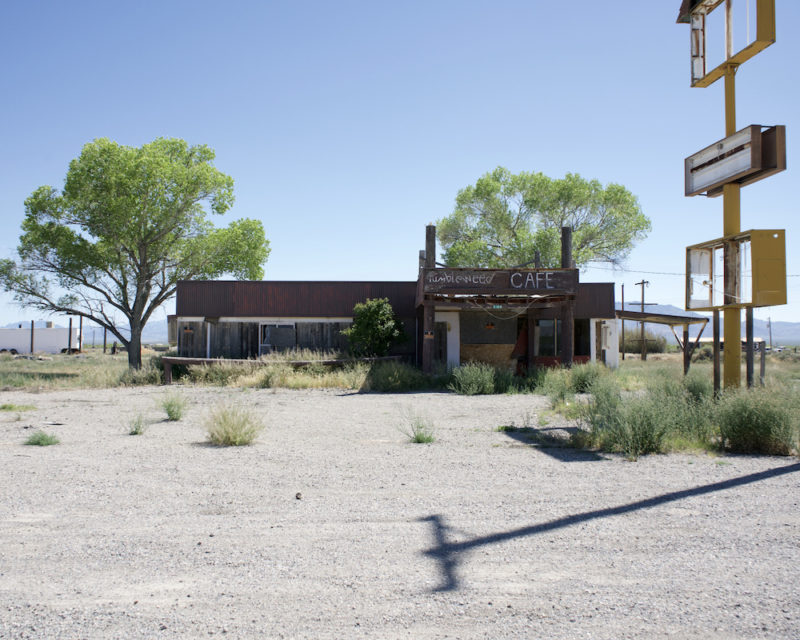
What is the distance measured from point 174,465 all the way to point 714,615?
579 cm

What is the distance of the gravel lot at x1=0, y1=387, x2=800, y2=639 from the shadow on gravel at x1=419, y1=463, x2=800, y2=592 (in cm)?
2

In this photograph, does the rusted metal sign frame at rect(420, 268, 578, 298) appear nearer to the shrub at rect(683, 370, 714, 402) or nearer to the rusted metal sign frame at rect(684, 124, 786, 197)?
the shrub at rect(683, 370, 714, 402)

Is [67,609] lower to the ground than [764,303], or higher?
lower

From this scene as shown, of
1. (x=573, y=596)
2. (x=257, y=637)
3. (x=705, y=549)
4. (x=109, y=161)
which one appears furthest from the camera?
(x=109, y=161)

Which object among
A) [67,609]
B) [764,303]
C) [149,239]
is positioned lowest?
[67,609]

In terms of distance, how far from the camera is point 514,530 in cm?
479

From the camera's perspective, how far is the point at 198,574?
12.8 feet

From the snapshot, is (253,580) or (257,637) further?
(253,580)

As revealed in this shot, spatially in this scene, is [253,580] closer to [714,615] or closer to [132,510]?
[132,510]

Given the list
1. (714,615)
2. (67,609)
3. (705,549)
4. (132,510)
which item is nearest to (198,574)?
(67,609)

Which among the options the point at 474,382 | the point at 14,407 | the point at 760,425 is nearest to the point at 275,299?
the point at 474,382

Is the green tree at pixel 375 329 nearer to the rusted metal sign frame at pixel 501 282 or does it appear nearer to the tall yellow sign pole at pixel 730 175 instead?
the rusted metal sign frame at pixel 501 282

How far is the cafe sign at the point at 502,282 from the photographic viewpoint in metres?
18.2

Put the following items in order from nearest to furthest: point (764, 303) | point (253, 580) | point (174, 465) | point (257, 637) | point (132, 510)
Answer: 1. point (257, 637)
2. point (253, 580)
3. point (132, 510)
4. point (174, 465)
5. point (764, 303)
